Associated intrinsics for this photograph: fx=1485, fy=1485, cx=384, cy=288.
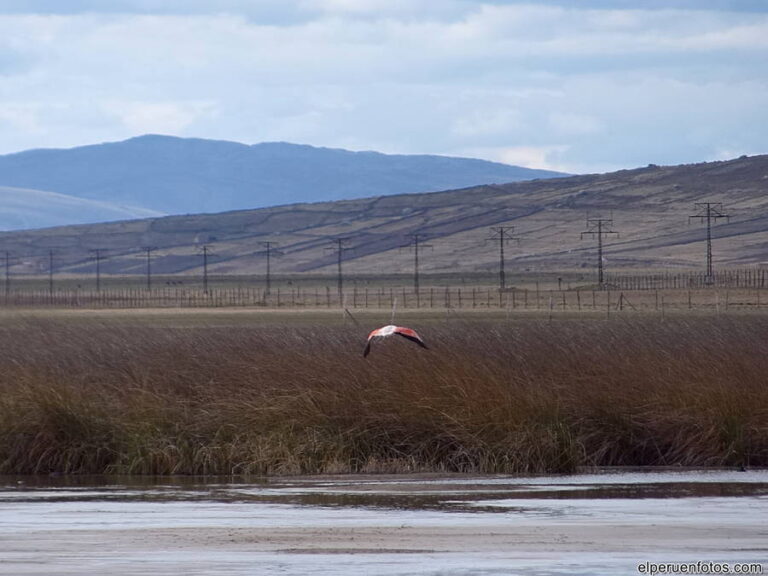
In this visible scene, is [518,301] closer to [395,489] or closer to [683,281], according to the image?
[683,281]

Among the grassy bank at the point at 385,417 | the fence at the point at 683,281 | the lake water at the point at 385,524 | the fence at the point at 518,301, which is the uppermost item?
the fence at the point at 683,281

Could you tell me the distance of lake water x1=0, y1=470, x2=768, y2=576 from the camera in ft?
39.9

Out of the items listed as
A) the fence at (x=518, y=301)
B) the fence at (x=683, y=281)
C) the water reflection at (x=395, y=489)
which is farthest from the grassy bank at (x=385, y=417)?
the fence at (x=683, y=281)

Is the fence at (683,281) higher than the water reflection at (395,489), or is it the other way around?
the fence at (683,281)

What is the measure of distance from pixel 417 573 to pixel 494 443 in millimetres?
8333

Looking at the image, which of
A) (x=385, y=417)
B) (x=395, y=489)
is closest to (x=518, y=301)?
(x=385, y=417)

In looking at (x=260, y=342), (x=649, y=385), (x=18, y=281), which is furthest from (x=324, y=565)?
(x=18, y=281)

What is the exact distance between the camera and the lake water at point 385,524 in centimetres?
1215

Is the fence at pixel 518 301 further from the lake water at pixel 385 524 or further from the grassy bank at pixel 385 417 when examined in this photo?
the lake water at pixel 385 524

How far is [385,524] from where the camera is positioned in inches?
571

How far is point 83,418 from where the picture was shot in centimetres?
2019

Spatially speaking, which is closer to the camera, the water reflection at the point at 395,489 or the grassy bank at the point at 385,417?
the water reflection at the point at 395,489

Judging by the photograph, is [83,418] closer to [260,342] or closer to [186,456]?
[186,456]

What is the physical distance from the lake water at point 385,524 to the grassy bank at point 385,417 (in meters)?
0.79
